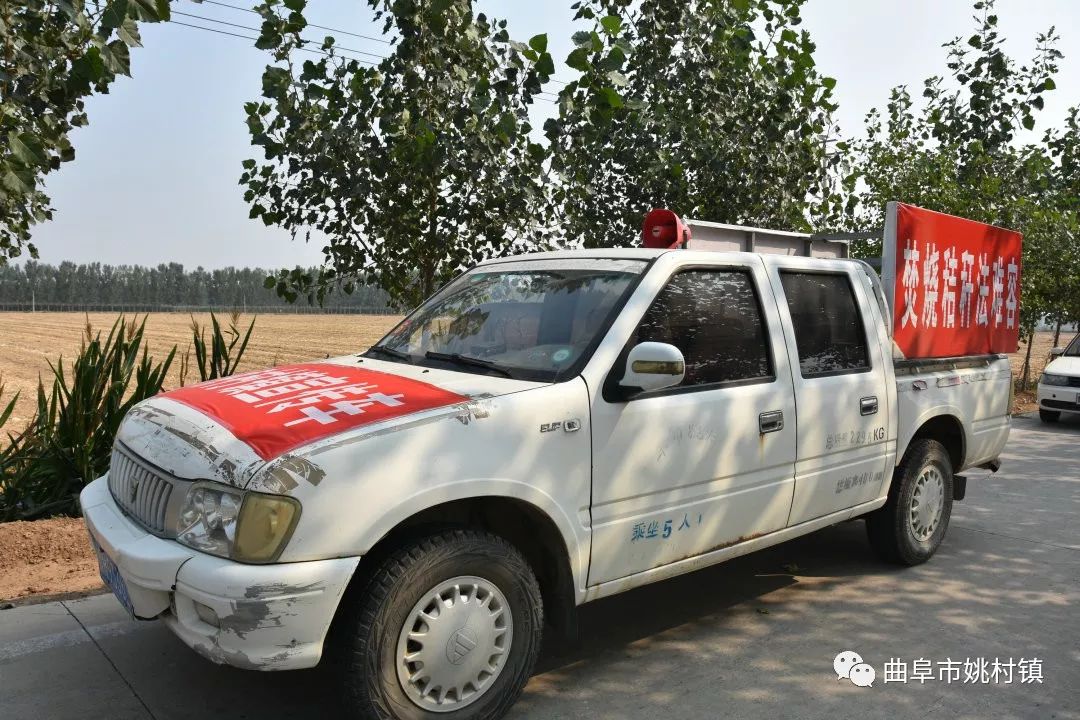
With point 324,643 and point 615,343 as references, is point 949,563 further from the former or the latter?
point 324,643

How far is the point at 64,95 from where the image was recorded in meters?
4.95

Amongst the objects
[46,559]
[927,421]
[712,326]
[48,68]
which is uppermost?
[48,68]

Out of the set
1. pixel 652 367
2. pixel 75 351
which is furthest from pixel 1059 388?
pixel 75 351

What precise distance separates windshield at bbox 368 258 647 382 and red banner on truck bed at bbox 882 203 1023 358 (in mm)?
2120

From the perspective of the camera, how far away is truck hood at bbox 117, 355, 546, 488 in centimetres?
292

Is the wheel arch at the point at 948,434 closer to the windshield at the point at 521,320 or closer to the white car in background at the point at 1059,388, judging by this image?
the windshield at the point at 521,320

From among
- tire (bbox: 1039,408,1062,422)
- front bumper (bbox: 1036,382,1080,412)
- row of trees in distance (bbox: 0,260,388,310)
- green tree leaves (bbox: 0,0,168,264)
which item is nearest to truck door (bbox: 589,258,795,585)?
green tree leaves (bbox: 0,0,168,264)

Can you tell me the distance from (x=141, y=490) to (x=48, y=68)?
3.10m

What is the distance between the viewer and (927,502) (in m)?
Answer: 5.47

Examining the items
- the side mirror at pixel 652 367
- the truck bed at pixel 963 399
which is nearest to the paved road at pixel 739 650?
the truck bed at pixel 963 399

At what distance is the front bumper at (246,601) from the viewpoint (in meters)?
2.73

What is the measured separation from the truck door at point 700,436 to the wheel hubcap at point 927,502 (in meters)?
1.55

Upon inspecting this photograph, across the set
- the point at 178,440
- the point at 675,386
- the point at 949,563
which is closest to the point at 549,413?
the point at 675,386

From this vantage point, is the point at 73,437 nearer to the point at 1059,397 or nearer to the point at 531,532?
the point at 531,532
